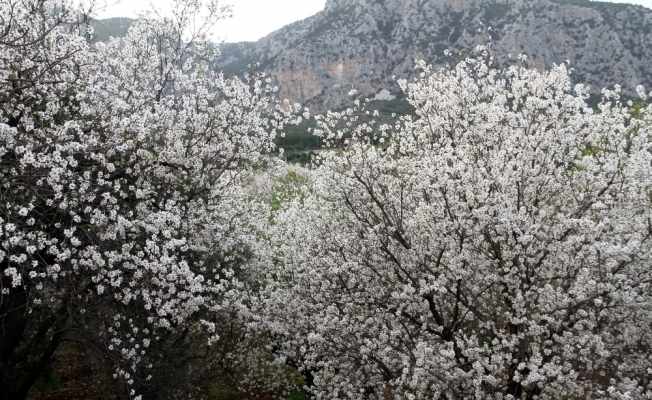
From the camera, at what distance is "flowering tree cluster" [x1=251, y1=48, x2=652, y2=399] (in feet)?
23.6

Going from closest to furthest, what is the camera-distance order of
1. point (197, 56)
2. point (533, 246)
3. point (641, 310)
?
point (641, 310)
point (533, 246)
point (197, 56)

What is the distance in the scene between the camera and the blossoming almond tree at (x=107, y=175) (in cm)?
643

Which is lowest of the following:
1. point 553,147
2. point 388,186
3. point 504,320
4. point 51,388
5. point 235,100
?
point 51,388

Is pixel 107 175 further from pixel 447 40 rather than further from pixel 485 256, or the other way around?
pixel 447 40

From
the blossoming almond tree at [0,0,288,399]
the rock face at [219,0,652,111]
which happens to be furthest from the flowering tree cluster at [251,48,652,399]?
the rock face at [219,0,652,111]

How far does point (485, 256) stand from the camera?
27.6ft

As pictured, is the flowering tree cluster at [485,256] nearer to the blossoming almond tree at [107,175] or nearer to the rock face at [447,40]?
the blossoming almond tree at [107,175]

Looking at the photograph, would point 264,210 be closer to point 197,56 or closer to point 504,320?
point 197,56

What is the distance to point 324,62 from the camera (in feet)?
494

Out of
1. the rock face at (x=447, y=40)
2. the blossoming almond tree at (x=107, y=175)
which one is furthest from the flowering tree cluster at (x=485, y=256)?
the rock face at (x=447, y=40)

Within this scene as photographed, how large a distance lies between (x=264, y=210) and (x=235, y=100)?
7.91m

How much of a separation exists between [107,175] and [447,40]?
395 ft

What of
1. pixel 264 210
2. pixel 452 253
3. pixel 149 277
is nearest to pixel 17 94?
pixel 149 277

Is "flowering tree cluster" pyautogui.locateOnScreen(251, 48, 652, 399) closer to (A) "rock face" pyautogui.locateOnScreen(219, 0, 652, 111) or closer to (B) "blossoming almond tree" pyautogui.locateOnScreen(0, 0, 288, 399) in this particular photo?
(B) "blossoming almond tree" pyautogui.locateOnScreen(0, 0, 288, 399)
